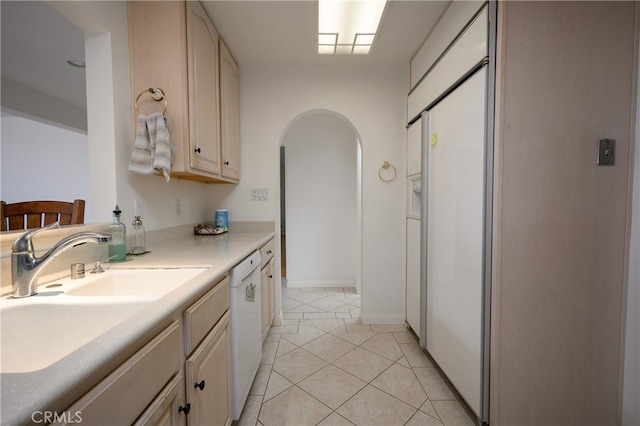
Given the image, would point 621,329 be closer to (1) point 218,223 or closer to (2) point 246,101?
(1) point 218,223

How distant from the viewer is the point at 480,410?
4.08 feet

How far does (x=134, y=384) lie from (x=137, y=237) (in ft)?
3.43

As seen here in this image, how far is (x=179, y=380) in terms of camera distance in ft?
2.58

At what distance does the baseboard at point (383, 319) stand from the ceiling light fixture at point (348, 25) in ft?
7.63

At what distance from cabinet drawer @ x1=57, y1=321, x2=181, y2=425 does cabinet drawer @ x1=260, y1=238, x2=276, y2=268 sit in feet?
3.56

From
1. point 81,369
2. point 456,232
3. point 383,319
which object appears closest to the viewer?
point 81,369

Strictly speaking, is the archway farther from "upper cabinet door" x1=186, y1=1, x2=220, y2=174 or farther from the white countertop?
the white countertop

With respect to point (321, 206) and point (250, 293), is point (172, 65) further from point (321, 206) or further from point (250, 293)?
point (321, 206)

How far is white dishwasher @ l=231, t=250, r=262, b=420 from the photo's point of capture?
4.01 ft

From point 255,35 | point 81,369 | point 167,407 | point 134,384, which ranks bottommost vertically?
point 167,407

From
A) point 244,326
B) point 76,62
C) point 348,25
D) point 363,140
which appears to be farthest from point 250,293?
point 76,62

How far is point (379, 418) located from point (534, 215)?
4.18 ft

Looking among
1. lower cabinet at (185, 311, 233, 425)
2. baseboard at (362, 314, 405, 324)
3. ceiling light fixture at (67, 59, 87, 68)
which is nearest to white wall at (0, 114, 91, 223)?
ceiling light fixture at (67, 59, 87, 68)

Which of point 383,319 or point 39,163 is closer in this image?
point 383,319
